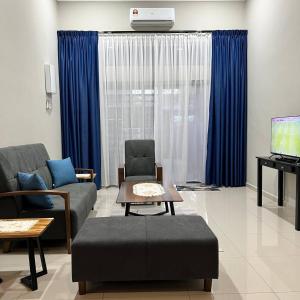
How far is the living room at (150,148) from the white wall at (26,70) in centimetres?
3

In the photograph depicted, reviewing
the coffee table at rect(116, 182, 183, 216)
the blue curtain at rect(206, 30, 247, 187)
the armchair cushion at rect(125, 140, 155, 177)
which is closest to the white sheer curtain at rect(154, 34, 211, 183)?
the blue curtain at rect(206, 30, 247, 187)

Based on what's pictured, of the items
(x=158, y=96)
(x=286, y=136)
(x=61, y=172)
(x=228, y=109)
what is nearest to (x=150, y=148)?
(x=158, y=96)

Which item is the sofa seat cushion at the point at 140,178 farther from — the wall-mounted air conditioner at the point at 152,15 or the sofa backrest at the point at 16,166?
the wall-mounted air conditioner at the point at 152,15

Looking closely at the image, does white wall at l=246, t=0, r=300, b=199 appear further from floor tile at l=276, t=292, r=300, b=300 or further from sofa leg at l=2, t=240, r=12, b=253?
sofa leg at l=2, t=240, r=12, b=253

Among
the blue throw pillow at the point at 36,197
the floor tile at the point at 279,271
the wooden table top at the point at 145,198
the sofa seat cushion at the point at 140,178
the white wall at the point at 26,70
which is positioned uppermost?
the white wall at the point at 26,70

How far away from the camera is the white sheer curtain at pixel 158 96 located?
20.5 feet

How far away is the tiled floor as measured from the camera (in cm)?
240

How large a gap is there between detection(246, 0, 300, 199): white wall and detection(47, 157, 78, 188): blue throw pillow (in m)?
3.16

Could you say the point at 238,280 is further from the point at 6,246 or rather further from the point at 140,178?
the point at 140,178

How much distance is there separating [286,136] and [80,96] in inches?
148

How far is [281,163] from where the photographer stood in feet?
13.6

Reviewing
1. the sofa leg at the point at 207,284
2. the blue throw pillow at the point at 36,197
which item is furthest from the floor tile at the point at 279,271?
the blue throw pillow at the point at 36,197

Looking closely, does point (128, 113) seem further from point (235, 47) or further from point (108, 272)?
point (108, 272)

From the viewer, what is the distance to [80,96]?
20.2ft
